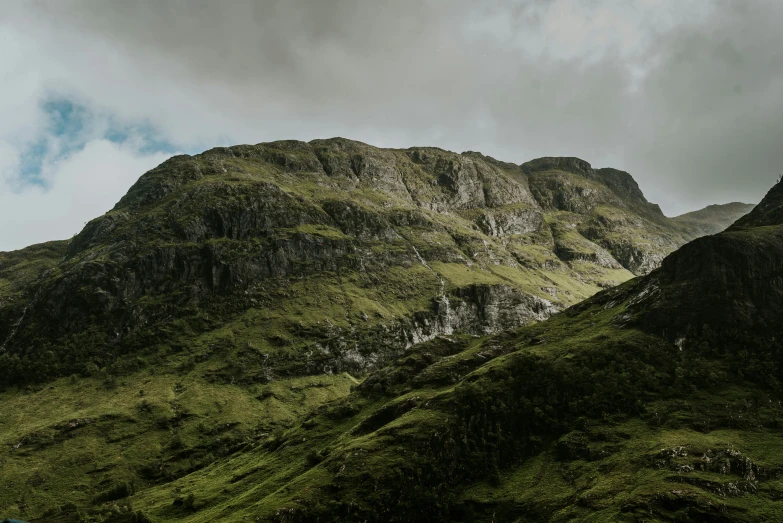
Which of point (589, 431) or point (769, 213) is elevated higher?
point (769, 213)

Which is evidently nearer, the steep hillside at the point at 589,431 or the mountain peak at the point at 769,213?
the steep hillside at the point at 589,431

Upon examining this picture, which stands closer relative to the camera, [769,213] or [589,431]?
[589,431]

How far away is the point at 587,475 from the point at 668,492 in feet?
54.2

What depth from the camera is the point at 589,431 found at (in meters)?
102

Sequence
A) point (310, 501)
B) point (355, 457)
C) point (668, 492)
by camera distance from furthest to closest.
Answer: point (355, 457) → point (310, 501) → point (668, 492)

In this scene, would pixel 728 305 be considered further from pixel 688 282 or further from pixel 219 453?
pixel 219 453

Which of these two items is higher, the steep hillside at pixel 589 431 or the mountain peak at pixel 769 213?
the mountain peak at pixel 769 213

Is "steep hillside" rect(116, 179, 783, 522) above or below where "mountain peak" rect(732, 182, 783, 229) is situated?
below

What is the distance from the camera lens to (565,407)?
10956 centimetres

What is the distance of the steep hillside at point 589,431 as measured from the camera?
81375mm

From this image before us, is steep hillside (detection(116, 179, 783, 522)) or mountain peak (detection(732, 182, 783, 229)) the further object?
mountain peak (detection(732, 182, 783, 229))

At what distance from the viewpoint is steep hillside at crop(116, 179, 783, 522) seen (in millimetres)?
81375

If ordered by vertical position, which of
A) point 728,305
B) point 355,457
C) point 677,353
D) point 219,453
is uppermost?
point 728,305

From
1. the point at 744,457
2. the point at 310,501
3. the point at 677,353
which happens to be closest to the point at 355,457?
the point at 310,501
